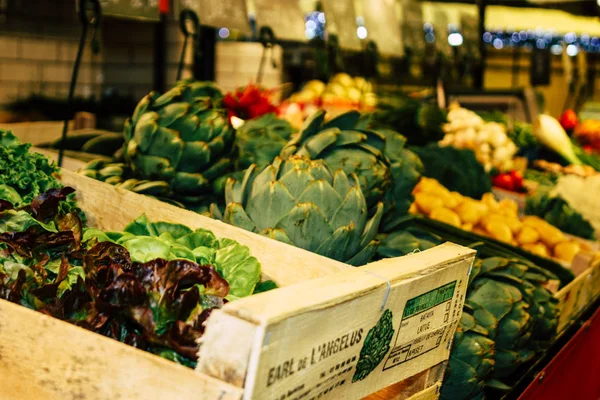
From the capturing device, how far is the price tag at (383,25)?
4707mm

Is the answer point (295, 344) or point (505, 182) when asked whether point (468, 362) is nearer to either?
point (295, 344)

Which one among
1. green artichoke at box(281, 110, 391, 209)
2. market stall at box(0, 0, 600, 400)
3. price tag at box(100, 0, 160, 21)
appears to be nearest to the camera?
market stall at box(0, 0, 600, 400)

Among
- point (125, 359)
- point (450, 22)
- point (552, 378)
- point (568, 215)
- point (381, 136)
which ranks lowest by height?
point (552, 378)

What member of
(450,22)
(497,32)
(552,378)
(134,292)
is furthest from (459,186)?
(497,32)

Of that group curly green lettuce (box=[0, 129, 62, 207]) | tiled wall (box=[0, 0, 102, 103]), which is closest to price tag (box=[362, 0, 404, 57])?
tiled wall (box=[0, 0, 102, 103])

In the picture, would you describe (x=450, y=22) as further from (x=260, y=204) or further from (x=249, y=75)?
(x=260, y=204)

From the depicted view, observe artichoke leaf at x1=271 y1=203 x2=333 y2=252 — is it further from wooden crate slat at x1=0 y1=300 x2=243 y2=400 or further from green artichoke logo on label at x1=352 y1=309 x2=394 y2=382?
wooden crate slat at x1=0 y1=300 x2=243 y2=400

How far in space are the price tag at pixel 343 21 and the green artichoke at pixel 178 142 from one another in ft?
7.48

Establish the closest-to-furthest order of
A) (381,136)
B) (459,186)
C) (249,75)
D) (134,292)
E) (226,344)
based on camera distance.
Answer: (226,344) → (134,292) → (381,136) → (459,186) → (249,75)

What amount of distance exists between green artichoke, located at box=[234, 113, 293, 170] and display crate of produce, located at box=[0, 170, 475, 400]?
28.6 inches

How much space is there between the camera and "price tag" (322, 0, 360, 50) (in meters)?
4.06

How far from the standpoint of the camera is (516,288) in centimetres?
208

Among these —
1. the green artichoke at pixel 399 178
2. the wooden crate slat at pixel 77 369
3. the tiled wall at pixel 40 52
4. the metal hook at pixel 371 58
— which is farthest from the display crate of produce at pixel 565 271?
the tiled wall at pixel 40 52

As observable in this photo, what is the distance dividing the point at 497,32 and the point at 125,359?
10736mm
